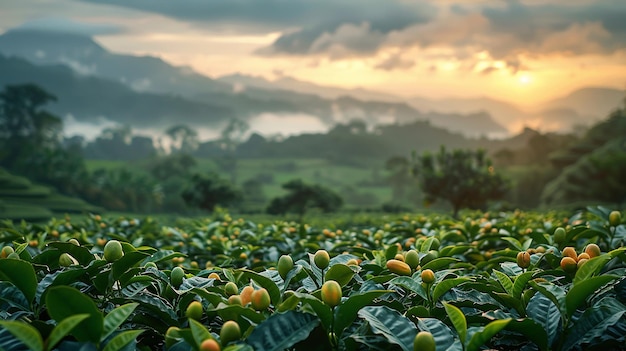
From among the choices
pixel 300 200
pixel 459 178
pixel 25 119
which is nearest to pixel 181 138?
pixel 25 119

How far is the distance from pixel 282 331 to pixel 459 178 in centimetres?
1306

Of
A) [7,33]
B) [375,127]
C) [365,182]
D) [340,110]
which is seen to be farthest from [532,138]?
[7,33]

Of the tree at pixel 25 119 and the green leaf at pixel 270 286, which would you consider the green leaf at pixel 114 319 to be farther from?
the tree at pixel 25 119

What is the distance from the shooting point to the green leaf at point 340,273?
4.83 ft

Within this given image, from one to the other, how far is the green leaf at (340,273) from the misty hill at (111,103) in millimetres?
114933

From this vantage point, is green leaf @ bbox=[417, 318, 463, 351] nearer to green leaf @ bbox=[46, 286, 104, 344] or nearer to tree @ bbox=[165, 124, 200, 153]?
green leaf @ bbox=[46, 286, 104, 344]

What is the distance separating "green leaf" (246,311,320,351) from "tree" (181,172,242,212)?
18.6m

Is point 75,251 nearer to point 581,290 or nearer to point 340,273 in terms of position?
point 340,273

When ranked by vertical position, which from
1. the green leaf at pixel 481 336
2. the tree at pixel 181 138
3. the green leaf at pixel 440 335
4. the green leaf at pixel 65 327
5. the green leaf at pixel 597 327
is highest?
the green leaf at pixel 65 327

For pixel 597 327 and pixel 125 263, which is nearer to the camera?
pixel 597 327

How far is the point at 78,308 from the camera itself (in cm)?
117

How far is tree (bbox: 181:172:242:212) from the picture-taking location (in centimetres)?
1959

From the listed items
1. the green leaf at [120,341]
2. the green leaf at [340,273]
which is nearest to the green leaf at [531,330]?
the green leaf at [340,273]

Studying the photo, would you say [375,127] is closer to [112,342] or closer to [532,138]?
[532,138]
